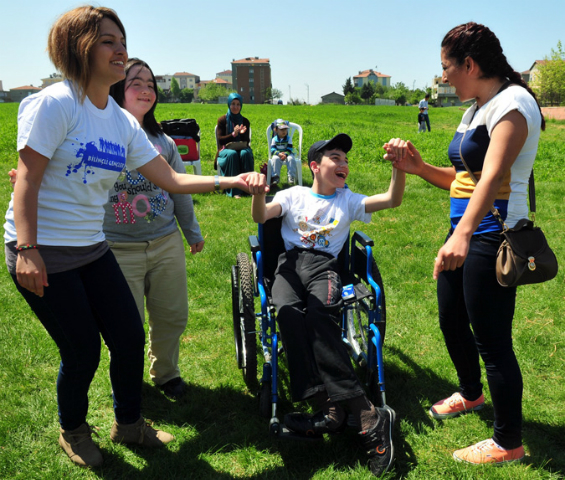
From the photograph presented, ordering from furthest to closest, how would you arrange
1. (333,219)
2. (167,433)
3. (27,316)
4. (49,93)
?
(27,316) < (333,219) < (167,433) < (49,93)

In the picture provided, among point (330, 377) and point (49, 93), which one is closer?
point (49, 93)

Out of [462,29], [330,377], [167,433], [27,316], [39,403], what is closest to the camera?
[462,29]

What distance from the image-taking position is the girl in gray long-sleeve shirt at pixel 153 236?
3.09m

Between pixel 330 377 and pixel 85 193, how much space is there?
160cm

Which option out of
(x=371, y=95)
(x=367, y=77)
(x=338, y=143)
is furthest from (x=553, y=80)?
(x=367, y=77)

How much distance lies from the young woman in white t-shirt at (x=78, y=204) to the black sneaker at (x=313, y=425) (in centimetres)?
91

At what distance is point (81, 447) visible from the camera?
2.77 metres

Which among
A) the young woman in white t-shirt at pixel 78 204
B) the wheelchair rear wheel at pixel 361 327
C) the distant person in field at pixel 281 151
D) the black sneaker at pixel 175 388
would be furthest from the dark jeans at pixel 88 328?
the distant person in field at pixel 281 151

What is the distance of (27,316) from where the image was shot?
4594 mm

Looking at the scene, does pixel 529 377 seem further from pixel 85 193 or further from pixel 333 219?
pixel 85 193

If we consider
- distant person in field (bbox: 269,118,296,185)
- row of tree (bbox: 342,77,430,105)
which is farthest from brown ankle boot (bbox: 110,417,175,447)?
row of tree (bbox: 342,77,430,105)

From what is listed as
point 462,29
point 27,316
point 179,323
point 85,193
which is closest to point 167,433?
point 179,323

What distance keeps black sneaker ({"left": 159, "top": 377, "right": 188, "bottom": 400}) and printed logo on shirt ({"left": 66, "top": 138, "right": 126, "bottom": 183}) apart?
5.71 feet

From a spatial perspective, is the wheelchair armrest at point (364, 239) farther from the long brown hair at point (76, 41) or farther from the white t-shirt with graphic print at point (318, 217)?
→ the long brown hair at point (76, 41)
